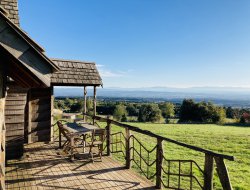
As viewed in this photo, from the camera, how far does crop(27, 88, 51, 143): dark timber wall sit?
1005cm

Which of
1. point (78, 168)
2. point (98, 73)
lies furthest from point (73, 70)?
point (78, 168)

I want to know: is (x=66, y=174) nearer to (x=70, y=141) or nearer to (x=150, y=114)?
(x=70, y=141)

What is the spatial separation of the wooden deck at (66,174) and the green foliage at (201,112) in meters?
40.5

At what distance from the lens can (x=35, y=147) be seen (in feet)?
32.0

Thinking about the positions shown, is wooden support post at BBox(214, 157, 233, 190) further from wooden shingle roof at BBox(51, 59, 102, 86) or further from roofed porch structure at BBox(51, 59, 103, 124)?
wooden shingle roof at BBox(51, 59, 102, 86)

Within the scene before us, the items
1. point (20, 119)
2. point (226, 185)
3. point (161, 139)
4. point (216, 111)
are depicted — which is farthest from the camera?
point (216, 111)

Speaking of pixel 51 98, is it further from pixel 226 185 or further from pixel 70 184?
pixel 226 185

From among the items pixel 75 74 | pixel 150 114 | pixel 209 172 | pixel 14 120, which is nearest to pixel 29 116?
pixel 14 120

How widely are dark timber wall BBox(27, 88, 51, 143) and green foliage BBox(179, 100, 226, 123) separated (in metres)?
39.3

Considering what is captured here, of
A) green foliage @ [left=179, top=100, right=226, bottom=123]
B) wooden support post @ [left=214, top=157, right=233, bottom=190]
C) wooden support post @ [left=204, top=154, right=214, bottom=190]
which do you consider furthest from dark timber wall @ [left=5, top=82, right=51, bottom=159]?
green foliage @ [left=179, top=100, right=226, bottom=123]

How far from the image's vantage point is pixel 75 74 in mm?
11094

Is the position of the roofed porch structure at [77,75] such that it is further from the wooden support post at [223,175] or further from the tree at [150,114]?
the tree at [150,114]

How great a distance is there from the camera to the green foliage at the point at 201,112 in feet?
152

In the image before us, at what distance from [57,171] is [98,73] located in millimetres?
5616
